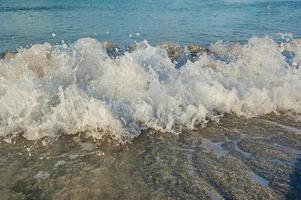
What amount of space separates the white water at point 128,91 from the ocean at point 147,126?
0.06ft

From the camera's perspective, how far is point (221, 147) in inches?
219

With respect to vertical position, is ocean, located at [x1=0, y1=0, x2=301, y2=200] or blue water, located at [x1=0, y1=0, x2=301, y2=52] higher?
ocean, located at [x1=0, y1=0, x2=301, y2=200]

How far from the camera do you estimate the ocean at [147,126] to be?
454 cm

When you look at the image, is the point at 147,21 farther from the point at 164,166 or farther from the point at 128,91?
the point at 164,166

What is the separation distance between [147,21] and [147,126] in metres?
15.8

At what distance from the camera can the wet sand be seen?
14.4 ft

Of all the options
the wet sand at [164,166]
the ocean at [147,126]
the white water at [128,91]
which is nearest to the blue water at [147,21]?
the white water at [128,91]

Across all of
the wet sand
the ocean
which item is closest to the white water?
the ocean

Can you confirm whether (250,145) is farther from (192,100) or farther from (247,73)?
(247,73)

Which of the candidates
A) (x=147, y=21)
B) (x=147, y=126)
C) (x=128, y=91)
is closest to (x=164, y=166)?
(x=147, y=126)

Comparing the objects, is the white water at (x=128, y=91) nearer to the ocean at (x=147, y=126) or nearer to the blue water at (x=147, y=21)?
the ocean at (x=147, y=126)

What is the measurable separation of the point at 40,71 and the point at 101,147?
300 centimetres

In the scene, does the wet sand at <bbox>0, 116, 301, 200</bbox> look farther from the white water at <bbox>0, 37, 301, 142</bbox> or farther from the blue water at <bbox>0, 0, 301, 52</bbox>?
the blue water at <bbox>0, 0, 301, 52</bbox>

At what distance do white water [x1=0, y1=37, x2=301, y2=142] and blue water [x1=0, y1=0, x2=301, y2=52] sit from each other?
20.7 ft
